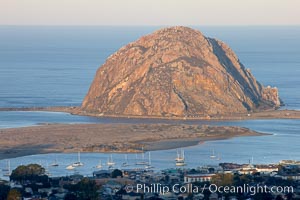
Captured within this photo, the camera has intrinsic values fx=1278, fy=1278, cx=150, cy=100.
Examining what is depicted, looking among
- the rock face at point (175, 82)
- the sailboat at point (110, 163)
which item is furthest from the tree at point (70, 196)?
the rock face at point (175, 82)

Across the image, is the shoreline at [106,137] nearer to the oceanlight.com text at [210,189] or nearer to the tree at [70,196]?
the oceanlight.com text at [210,189]

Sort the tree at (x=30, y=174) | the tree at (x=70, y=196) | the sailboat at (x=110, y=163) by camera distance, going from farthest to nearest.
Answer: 1. the sailboat at (x=110, y=163)
2. the tree at (x=30, y=174)
3. the tree at (x=70, y=196)

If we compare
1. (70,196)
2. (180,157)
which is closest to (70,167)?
(180,157)

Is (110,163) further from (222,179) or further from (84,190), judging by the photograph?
(84,190)

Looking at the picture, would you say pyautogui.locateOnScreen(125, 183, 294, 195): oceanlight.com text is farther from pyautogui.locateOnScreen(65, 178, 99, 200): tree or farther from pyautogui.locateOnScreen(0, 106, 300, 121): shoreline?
pyautogui.locateOnScreen(0, 106, 300, 121): shoreline

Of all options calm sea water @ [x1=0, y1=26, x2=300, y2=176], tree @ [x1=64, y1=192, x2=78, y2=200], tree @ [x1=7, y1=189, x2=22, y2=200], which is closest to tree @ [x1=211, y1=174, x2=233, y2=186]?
tree @ [x1=64, y1=192, x2=78, y2=200]

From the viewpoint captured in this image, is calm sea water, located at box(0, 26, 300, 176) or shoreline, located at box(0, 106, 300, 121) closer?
calm sea water, located at box(0, 26, 300, 176)

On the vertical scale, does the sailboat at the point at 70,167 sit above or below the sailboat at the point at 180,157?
below
